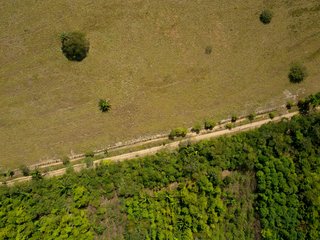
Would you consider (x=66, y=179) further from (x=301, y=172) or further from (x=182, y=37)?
(x=301, y=172)

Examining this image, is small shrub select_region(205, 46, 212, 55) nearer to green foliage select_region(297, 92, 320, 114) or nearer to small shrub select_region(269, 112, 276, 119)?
small shrub select_region(269, 112, 276, 119)

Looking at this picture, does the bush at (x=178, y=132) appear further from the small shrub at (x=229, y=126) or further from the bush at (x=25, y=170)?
the bush at (x=25, y=170)

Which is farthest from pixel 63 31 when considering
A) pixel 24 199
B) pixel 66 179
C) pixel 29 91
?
pixel 24 199

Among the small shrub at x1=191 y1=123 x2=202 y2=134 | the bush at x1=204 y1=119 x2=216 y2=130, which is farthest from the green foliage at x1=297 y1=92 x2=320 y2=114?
the small shrub at x1=191 y1=123 x2=202 y2=134

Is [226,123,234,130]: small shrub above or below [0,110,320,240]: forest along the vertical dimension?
above

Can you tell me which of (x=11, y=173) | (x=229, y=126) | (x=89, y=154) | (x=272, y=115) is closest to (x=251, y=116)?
(x=272, y=115)

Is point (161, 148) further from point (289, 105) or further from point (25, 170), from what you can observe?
point (25, 170)
